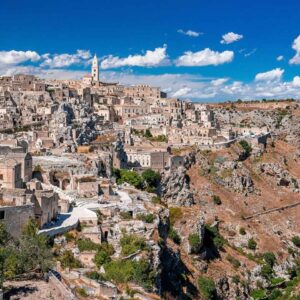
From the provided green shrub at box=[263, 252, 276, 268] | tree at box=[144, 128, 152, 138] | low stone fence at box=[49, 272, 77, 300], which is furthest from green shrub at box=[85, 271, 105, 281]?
tree at box=[144, 128, 152, 138]

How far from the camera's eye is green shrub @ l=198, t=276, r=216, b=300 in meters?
41.8

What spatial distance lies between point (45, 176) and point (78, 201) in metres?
4.82

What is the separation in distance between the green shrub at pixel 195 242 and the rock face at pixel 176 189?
1052 centimetres

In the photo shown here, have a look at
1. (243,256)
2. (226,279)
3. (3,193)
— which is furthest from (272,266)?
(3,193)

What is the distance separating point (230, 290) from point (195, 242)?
4.84 m

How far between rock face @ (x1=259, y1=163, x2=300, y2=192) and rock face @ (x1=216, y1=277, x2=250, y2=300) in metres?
29.1

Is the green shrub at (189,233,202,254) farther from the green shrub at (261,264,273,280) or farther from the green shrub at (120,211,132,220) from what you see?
the green shrub at (120,211,132,220)

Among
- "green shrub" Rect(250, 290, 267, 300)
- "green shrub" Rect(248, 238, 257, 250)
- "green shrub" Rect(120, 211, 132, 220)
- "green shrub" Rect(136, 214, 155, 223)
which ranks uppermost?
"green shrub" Rect(120, 211, 132, 220)

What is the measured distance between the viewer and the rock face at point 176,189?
59.7m

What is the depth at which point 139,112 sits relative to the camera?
8669 centimetres

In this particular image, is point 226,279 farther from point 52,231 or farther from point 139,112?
point 139,112

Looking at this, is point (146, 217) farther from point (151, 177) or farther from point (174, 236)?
point (151, 177)

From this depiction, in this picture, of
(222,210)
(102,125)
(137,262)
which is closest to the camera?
(137,262)

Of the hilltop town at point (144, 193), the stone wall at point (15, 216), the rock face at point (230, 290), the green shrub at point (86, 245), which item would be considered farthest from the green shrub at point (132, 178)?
the stone wall at point (15, 216)
